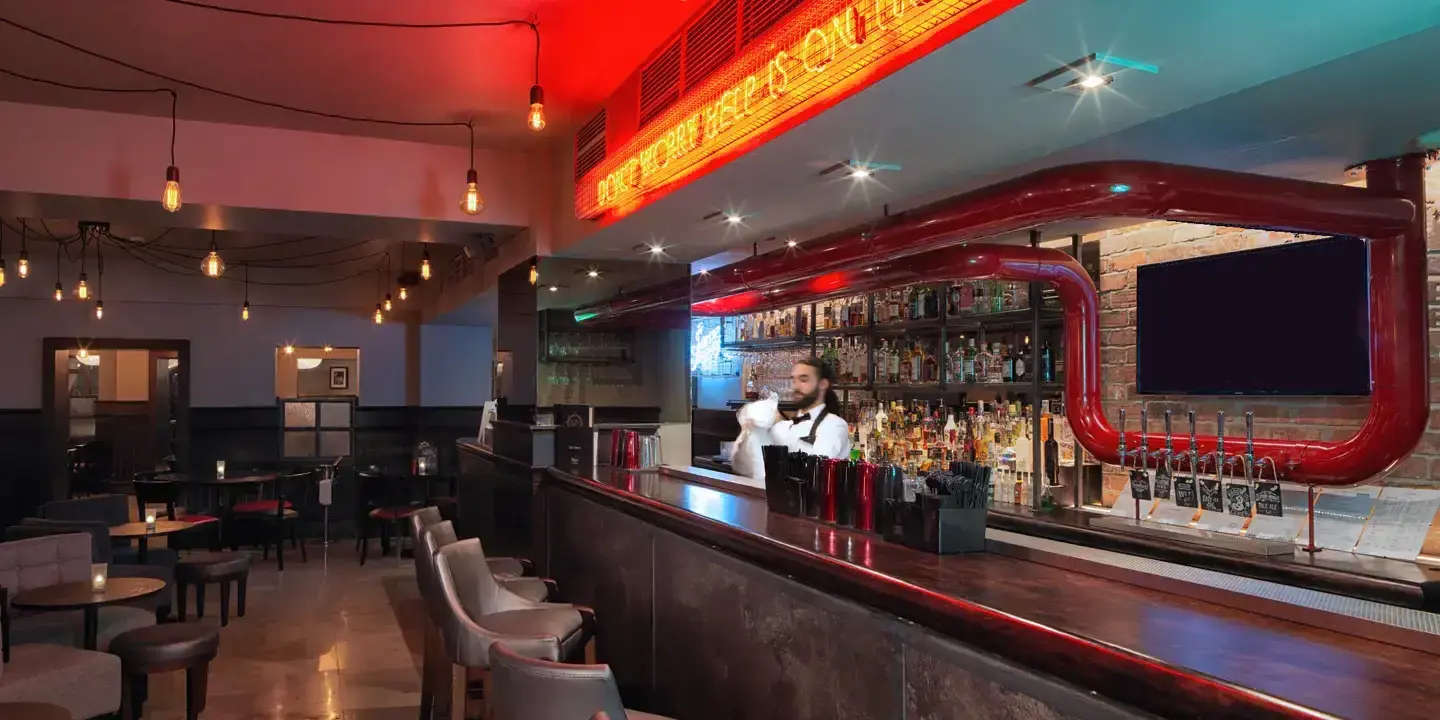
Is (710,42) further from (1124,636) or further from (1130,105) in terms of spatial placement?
(1124,636)

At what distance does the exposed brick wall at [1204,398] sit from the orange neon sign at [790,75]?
2.87 m

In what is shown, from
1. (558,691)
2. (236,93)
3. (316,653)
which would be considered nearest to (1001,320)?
(558,691)

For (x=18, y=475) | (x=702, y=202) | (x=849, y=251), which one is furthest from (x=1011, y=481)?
(x=18, y=475)

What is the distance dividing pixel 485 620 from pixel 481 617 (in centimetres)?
6

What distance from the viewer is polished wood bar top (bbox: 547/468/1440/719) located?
1.26 meters

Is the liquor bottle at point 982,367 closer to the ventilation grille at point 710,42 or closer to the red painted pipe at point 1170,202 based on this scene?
the red painted pipe at point 1170,202

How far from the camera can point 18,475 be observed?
9.89 metres

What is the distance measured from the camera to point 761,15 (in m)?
2.94

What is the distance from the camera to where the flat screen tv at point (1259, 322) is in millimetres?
3960

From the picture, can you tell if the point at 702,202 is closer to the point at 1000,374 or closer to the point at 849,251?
the point at 849,251

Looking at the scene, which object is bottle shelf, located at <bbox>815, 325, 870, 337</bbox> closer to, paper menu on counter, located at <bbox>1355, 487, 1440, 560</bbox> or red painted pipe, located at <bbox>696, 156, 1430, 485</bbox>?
red painted pipe, located at <bbox>696, 156, 1430, 485</bbox>

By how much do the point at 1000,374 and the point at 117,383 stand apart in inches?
588

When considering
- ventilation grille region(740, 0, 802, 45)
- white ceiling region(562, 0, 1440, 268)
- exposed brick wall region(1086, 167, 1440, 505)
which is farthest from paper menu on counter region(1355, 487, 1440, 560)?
ventilation grille region(740, 0, 802, 45)

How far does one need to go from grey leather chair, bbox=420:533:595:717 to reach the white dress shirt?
1.73m
